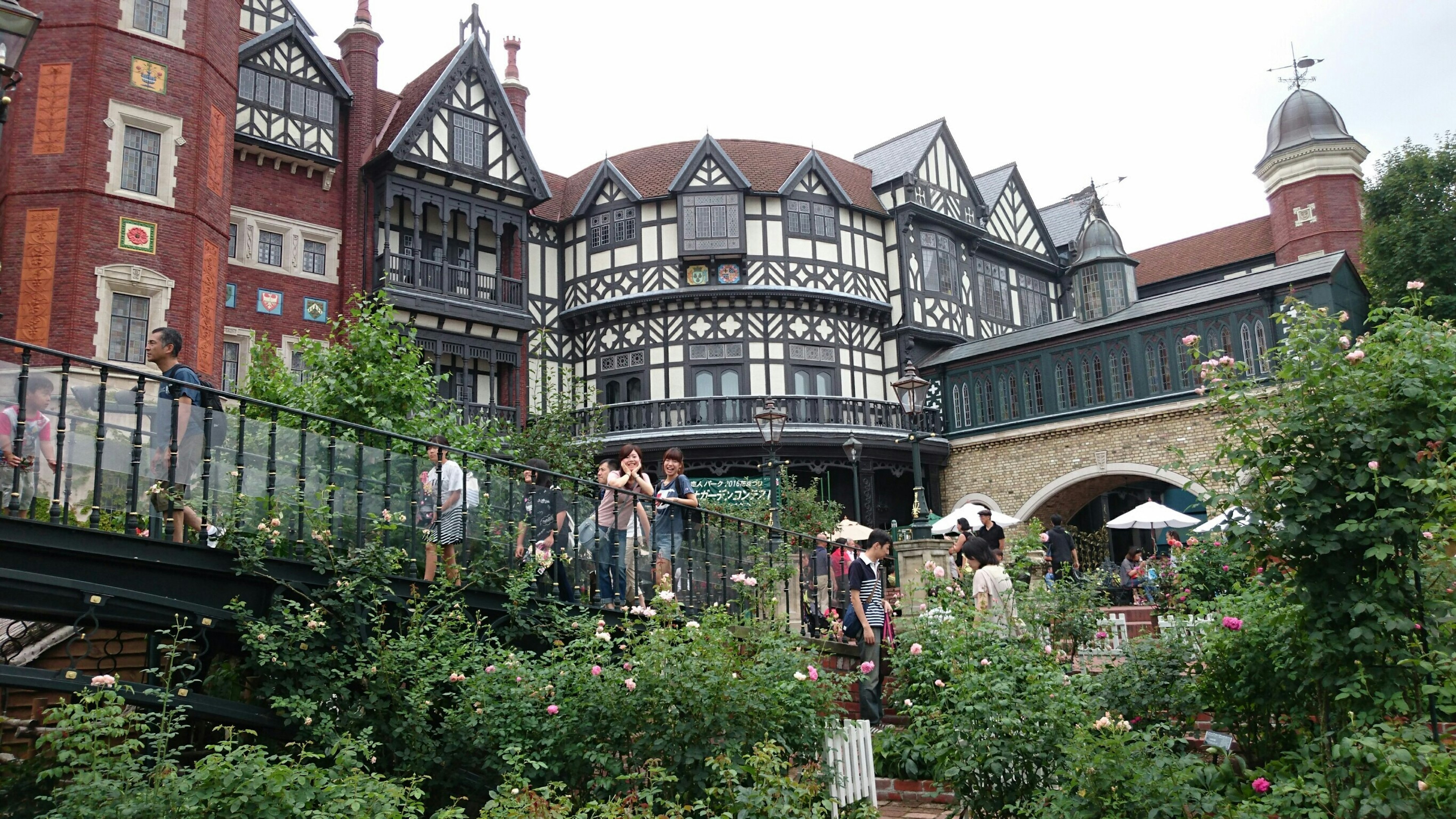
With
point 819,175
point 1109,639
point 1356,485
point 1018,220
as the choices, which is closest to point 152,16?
point 819,175

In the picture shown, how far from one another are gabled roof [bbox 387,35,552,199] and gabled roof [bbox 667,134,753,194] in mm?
3418

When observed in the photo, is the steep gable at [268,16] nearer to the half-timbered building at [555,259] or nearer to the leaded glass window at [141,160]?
the half-timbered building at [555,259]

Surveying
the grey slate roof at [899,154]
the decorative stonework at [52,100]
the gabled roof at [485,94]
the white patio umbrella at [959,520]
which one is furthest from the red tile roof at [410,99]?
the white patio umbrella at [959,520]

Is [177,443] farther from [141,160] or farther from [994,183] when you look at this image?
[994,183]

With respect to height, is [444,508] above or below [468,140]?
below

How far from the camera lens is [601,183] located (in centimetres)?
2944

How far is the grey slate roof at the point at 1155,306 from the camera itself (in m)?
24.4

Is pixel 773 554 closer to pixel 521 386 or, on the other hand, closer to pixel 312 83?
pixel 521 386

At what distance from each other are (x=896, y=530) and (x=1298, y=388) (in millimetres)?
18408

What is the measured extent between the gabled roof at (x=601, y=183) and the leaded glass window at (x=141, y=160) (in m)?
11.5

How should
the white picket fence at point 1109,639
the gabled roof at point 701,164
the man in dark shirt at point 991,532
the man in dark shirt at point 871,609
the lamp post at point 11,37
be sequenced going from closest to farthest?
the lamp post at point 11,37
the man in dark shirt at point 871,609
the white picket fence at point 1109,639
the man in dark shirt at point 991,532
the gabled roof at point 701,164

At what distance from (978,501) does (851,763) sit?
73.7 ft

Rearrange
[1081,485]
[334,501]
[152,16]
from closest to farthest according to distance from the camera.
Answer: [334,501] → [152,16] → [1081,485]

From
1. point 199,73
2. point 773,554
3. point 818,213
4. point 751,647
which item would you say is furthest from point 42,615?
point 818,213
